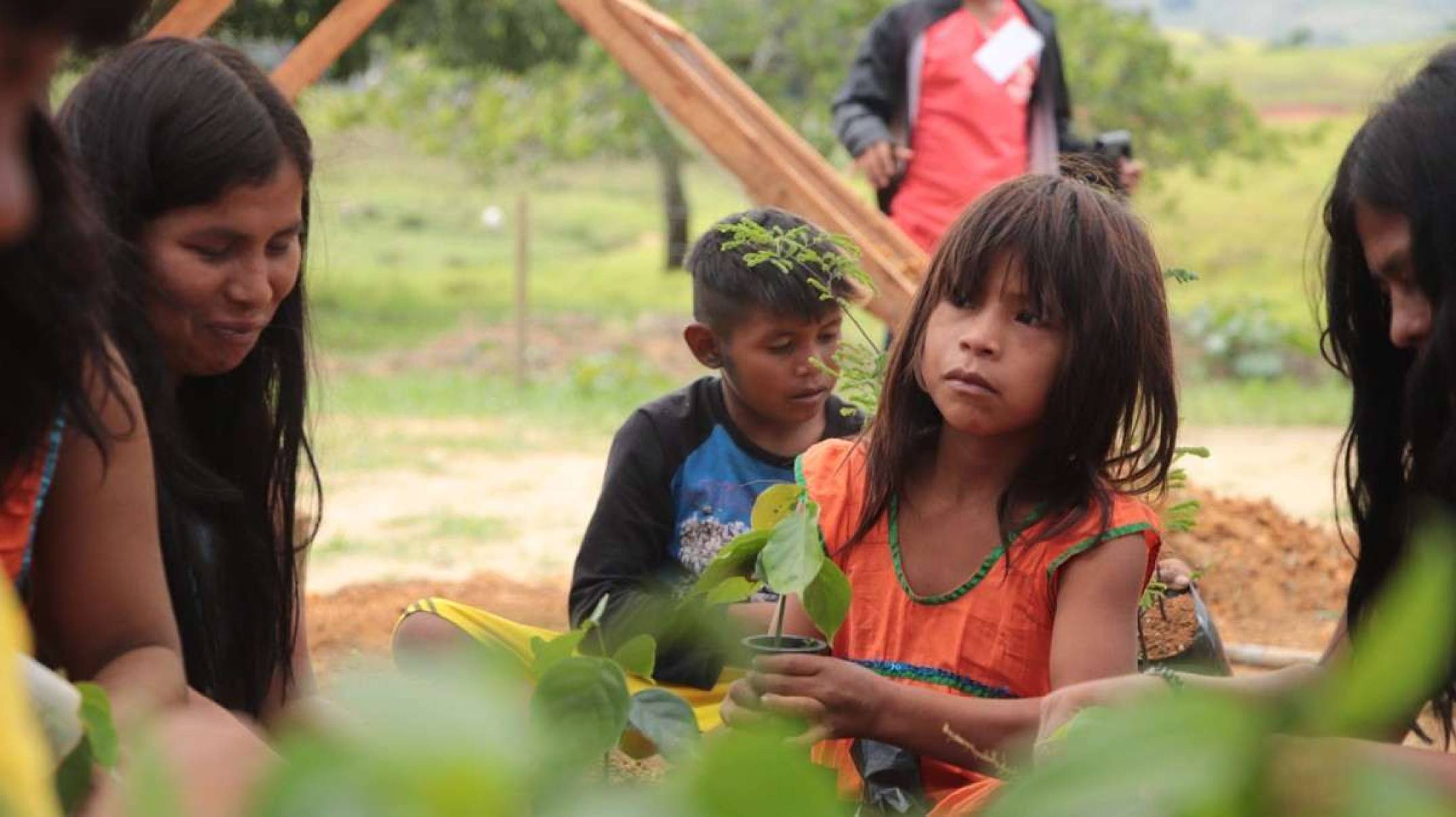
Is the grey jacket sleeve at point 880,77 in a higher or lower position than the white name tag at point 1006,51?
lower

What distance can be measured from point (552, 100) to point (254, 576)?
15719mm

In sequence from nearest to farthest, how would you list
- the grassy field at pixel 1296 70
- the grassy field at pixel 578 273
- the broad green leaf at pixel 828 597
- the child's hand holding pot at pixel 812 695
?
the broad green leaf at pixel 828 597 < the child's hand holding pot at pixel 812 695 < the grassy field at pixel 578 273 < the grassy field at pixel 1296 70

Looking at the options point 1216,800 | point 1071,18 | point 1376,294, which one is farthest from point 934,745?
point 1071,18

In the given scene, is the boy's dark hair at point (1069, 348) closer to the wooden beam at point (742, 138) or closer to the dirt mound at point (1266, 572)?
the wooden beam at point (742, 138)

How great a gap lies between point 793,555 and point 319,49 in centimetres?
297

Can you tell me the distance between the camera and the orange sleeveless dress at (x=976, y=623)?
8.11 feet

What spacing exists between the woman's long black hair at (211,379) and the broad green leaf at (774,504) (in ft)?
2.30

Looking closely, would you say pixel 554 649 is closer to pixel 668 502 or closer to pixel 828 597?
pixel 828 597

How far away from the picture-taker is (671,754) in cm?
154

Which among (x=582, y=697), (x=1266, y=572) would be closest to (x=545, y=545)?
(x=1266, y=572)

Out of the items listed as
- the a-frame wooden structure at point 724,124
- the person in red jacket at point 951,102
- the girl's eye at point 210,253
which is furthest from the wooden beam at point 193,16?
the person in red jacket at point 951,102

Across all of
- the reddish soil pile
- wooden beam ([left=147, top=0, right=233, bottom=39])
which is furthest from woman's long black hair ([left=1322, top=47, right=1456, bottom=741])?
wooden beam ([left=147, top=0, right=233, bottom=39])

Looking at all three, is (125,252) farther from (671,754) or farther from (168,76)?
(671,754)

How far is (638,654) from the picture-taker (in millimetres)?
1652
